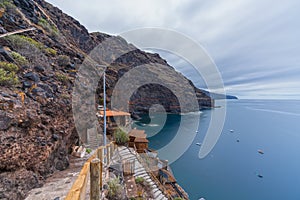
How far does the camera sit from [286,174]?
19734mm

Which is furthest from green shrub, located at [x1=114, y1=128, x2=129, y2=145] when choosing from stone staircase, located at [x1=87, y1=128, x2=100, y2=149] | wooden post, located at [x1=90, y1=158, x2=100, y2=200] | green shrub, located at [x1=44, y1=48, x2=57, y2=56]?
wooden post, located at [x1=90, y1=158, x2=100, y2=200]

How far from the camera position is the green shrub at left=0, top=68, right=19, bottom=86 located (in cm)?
403

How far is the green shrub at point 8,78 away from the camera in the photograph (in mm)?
4034

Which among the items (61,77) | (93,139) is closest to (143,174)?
(93,139)

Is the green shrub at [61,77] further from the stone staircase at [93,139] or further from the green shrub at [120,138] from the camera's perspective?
the green shrub at [120,138]

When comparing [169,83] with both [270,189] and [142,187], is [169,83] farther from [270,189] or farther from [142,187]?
[142,187]

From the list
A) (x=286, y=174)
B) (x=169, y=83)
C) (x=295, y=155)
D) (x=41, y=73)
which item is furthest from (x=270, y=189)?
(x=169, y=83)

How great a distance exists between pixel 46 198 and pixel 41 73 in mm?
4353

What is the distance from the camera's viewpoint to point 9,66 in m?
4.48

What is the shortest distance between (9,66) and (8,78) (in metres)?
0.62

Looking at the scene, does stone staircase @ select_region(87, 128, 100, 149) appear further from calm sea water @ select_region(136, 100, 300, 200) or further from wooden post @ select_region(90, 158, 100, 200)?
calm sea water @ select_region(136, 100, 300, 200)

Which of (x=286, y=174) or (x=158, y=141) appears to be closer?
(x=286, y=174)

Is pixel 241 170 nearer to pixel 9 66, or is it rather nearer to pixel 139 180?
pixel 139 180

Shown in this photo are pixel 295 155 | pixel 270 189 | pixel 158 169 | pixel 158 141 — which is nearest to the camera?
pixel 158 169
